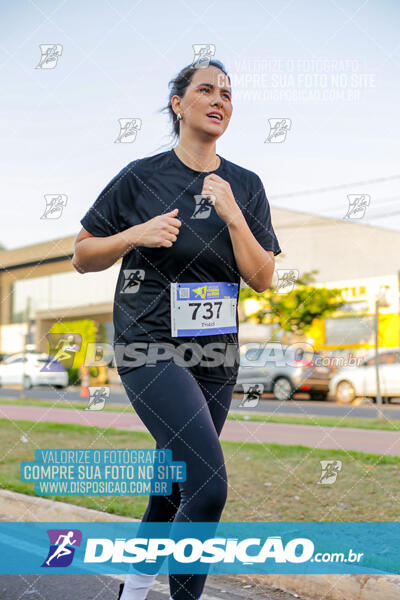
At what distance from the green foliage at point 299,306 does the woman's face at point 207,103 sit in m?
20.4

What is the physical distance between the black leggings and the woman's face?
2.83 feet

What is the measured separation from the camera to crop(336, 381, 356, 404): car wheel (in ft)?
58.6

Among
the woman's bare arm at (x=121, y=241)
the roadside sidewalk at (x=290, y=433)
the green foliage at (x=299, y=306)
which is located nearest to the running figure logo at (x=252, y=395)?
the woman's bare arm at (x=121, y=241)

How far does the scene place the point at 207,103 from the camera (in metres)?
2.62

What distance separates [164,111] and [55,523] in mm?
3050

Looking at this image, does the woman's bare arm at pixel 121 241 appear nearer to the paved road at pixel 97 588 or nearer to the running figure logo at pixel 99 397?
the paved road at pixel 97 588

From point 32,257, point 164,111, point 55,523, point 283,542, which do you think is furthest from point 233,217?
point 32,257

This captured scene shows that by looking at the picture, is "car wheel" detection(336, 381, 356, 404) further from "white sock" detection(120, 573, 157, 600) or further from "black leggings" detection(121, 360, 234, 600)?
"black leggings" detection(121, 360, 234, 600)

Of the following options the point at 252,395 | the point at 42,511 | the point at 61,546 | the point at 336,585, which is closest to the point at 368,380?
the point at 252,395

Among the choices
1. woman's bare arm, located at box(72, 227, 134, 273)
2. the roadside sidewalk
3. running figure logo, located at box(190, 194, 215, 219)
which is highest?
running figure logo, located at box(190, 194, 215, 219)

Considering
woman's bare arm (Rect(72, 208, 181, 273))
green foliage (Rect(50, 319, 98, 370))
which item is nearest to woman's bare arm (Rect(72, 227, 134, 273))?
woman's bare arm (Rect(72, 208, 181, 273))

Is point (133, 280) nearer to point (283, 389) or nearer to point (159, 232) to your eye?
point (159, 232)

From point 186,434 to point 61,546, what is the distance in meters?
2.20

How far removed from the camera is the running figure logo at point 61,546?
3916 mm
